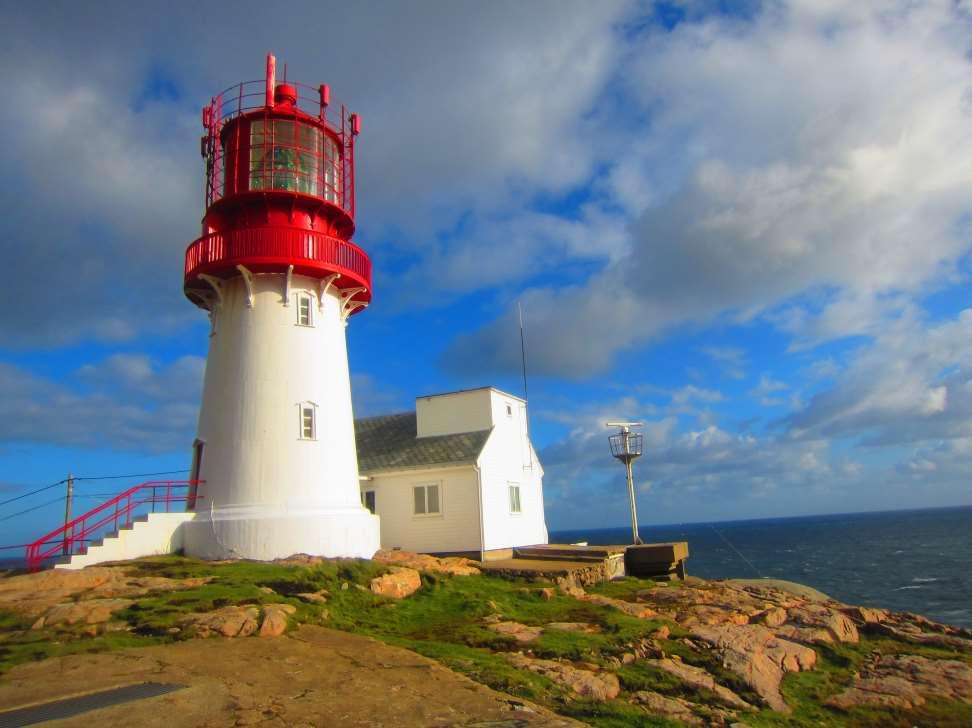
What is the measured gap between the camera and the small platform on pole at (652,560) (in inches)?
1064

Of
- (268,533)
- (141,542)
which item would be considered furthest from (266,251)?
(141,542)

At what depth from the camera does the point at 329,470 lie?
20.1 m

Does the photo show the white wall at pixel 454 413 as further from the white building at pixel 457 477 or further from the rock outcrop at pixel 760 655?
the rock outcrop at pixel 760 655

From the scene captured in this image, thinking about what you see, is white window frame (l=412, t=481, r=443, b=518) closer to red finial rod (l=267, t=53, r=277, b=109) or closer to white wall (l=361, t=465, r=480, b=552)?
white wall (l=361, t=465, r=480, b=552)

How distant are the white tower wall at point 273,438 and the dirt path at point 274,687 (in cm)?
752

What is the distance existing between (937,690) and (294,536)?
47.2 feet

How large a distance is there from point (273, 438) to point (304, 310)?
379cm

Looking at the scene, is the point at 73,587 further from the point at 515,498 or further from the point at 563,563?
the point at 515,498

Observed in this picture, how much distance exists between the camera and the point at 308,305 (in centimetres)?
2073

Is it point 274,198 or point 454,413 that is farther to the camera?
point 454,413

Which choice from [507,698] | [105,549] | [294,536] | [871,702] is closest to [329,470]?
[294,536]

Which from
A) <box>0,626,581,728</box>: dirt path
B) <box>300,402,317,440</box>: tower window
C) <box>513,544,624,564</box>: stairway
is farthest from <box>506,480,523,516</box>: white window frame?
<box>0,626,581,728</box>: dirt path

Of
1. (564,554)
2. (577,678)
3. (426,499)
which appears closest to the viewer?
(577,678)

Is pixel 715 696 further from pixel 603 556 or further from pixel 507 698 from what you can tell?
pixel 603 556
